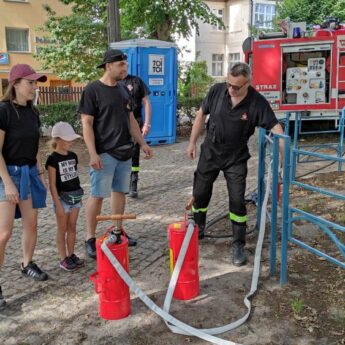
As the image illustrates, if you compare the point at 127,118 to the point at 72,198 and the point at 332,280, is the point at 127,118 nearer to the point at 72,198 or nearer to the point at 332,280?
the point at 72,198

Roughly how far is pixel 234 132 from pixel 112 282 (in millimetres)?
1715

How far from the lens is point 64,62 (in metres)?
15.6

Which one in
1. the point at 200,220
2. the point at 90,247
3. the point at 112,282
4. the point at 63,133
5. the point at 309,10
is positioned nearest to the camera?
the point at 112,282

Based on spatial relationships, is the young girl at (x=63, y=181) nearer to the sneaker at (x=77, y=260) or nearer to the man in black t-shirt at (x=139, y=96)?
the sneaker at (x=77, y=260)

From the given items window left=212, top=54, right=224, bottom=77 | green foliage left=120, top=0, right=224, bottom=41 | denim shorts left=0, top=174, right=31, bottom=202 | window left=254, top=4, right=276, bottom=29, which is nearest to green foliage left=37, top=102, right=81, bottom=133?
green foliage left=120, top=0, right=224, bottom=41

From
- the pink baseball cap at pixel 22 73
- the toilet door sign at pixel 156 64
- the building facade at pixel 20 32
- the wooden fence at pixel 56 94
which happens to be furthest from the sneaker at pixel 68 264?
the building facade at pixel 20 32

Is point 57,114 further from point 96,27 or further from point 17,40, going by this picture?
point 17,40

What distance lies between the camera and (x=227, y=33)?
1318 inches

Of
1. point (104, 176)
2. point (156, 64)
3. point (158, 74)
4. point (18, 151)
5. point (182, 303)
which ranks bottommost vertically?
point (182, 303)

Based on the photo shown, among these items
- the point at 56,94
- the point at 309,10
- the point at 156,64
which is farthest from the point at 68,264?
the point at 309,10

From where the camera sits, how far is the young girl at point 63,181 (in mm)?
3695

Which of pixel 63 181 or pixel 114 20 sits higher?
pixel 114 20

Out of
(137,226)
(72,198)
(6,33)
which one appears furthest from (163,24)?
(6,33)

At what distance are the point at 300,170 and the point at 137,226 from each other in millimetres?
3963
